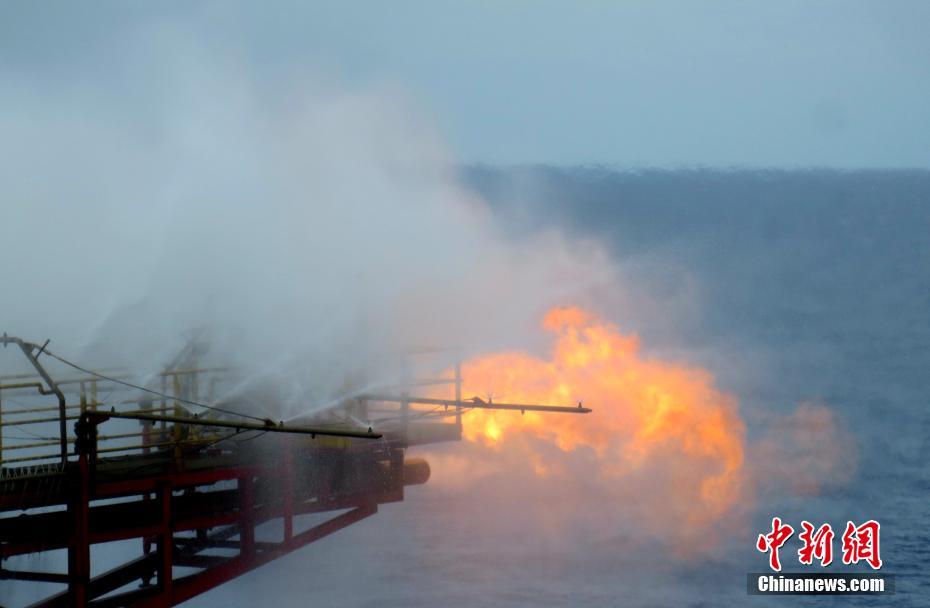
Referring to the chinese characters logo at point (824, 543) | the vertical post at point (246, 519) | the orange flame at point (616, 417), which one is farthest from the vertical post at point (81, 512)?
the chinese characters logo at point (824, 543)

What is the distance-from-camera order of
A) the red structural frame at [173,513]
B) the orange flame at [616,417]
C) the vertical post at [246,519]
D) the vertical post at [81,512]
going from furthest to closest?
the orange flame at [616,417], the vertical post at [246,519], the red structural frame at [173,513], the vertical post at [81,512]

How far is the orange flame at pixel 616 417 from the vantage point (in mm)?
38906

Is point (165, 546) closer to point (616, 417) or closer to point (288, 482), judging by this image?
point (288, 482)

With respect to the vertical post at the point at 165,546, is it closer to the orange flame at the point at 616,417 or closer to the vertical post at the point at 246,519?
the vertical post at the point at 246,519

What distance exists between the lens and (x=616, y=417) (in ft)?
157

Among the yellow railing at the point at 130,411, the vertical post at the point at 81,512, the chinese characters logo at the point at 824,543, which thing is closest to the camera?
the vertical post at the point at 81,512

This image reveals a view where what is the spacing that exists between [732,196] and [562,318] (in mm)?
98849

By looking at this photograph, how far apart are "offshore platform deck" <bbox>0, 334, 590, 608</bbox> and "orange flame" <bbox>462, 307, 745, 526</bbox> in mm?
7314

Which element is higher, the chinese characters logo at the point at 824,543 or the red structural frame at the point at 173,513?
the red structural frame at the point at 173,513

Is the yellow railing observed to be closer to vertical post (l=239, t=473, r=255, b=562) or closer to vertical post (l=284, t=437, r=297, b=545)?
vertical post (l=239, t=473, r=255, b=562)

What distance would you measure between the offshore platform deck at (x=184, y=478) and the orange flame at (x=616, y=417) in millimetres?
7314

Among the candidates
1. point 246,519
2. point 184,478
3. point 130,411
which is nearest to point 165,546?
point 184,478

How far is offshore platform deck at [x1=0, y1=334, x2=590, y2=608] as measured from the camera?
2147 centimetres

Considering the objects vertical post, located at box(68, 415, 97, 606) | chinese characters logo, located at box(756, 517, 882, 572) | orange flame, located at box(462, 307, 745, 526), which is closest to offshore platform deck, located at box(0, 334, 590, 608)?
vertical post, located at box(68, 415, 97, 606)
